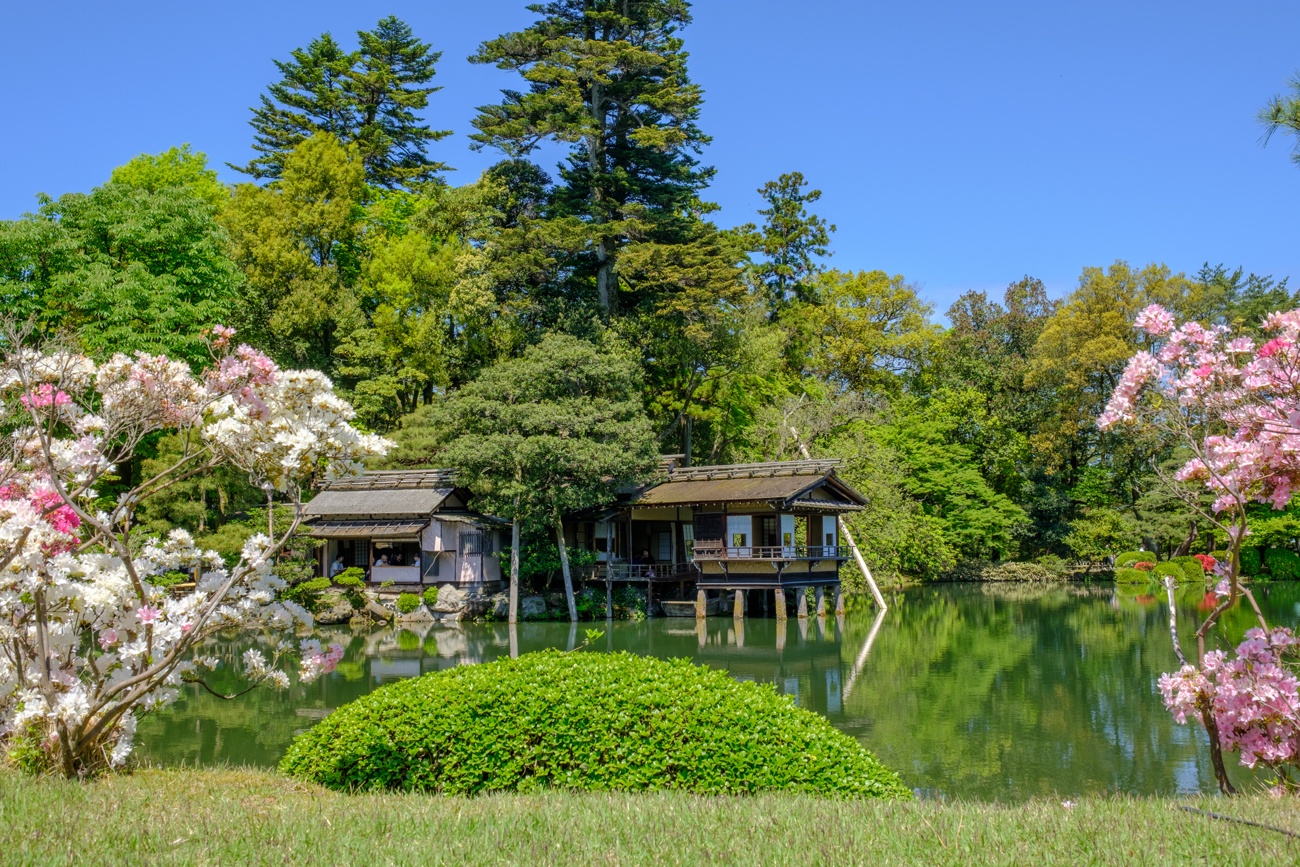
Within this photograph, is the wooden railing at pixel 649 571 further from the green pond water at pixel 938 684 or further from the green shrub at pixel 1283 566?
the green shrub at pixel 1283 566

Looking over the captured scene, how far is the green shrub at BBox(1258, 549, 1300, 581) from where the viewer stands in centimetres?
3634

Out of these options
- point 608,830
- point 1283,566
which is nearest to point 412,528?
point 608,830

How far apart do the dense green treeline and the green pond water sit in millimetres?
5747

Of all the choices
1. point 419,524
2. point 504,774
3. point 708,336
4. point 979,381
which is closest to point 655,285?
point 708,336

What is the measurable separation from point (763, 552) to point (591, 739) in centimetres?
2064

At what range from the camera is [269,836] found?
180 inches

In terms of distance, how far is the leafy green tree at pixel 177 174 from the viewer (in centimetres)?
3341

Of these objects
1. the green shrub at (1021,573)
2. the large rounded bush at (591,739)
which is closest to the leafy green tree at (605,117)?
the green shrub at (1021,573)

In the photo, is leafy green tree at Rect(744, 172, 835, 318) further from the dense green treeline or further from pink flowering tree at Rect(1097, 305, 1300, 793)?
pink flowering tree at Rect(1097, 305, 1300, 793)

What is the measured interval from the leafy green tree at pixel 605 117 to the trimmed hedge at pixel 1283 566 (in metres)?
25.9

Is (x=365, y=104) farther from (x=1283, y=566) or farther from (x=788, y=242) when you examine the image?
(x=1283, y=566)

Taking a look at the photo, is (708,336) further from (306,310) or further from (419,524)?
(306,310)

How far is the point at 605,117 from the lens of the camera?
33.5 meters

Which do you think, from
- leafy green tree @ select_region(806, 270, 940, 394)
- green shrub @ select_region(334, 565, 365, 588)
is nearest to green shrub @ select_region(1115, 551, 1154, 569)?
leafy green tree @ select_region(806, 270, 940, 394)
